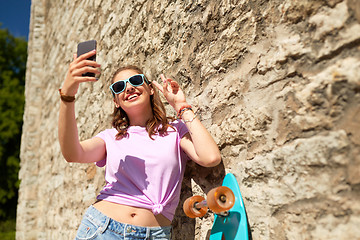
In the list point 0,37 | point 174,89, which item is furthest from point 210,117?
point 0,37

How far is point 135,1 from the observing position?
8.93ft

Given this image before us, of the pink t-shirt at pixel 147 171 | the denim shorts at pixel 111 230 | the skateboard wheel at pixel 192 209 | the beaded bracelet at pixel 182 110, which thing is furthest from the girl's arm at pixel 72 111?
the skateboard wheel at pixel 192 209

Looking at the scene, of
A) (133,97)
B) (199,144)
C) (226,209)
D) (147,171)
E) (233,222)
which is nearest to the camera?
(226,209)

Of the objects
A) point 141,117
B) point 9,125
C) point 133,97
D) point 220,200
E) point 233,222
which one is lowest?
point 233,222

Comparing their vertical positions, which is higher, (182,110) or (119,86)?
(119,86)

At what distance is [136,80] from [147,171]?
21.5 inches

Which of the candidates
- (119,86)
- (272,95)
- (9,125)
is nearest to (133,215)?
(119,86)

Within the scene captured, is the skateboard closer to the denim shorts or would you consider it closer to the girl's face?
the denim shorts

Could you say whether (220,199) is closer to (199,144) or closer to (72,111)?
(199,144)

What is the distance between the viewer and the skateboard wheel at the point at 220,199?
1.26 meters

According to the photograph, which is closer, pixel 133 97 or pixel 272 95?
pixel 272 95

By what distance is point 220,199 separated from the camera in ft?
4.26

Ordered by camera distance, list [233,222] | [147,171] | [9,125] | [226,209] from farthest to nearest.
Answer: [9,125] → [147,171] → [233,222] → [226,209]

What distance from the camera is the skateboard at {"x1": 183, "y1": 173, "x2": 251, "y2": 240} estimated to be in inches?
50.1
